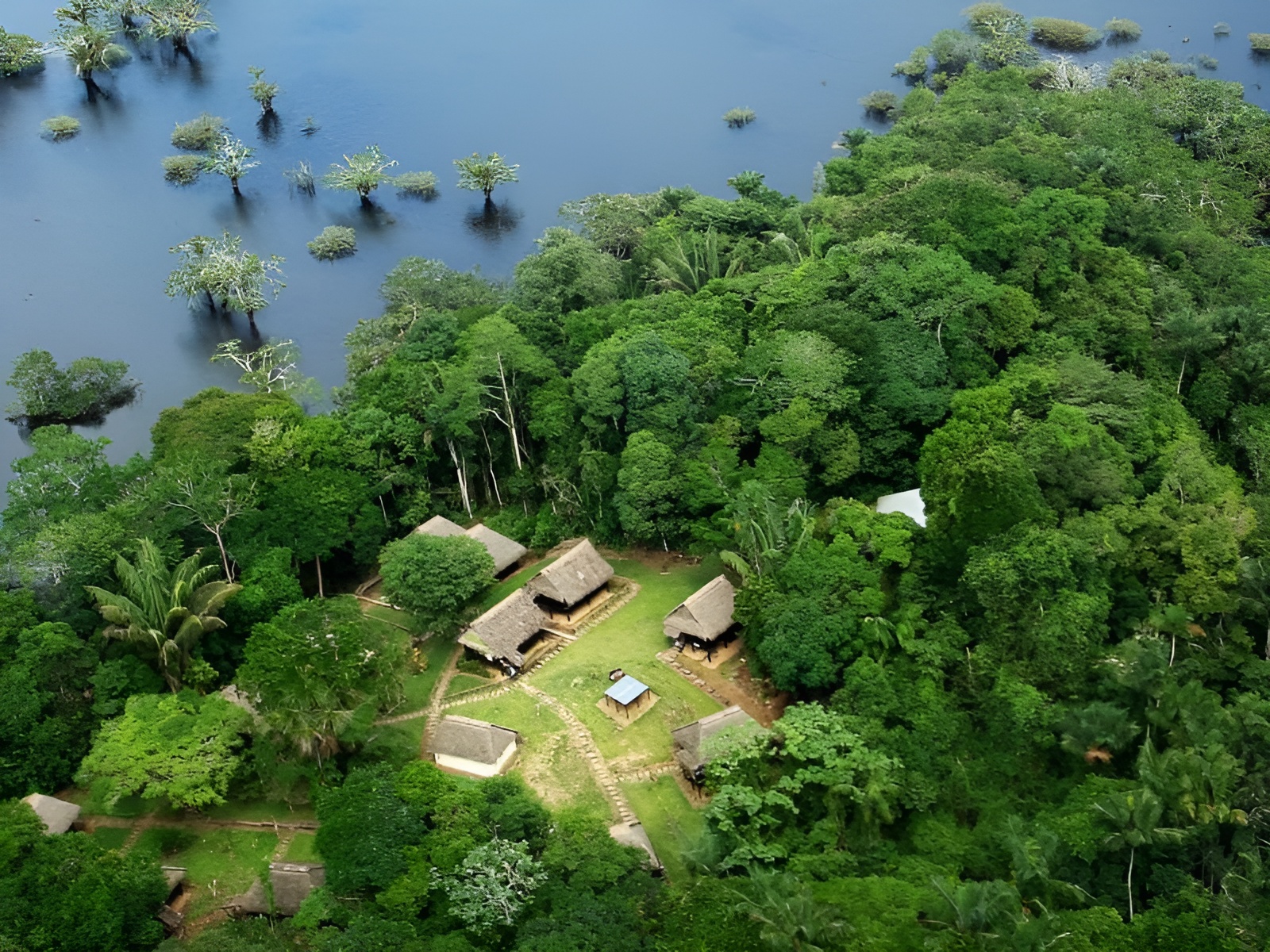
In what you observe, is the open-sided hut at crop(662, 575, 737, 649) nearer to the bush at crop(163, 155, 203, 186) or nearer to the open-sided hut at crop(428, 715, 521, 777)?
the open-sided hut at crop(428, 715, 521, 777)

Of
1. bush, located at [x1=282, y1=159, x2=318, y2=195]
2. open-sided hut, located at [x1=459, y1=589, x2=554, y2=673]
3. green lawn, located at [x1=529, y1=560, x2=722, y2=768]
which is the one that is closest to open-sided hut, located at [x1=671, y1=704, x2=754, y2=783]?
green lawn, located at [x1=529, y1=560, x2=722, y2=768]

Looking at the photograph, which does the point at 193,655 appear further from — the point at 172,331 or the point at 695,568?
the point at 172,331

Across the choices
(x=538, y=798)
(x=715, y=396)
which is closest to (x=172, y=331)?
(x=715, y=396)

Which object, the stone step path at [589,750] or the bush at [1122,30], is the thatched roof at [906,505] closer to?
the stone step path at [589,750]

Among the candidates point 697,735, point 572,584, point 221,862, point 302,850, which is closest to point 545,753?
point 697,735

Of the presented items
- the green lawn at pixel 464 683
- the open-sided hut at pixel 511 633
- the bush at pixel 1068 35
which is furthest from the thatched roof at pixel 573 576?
the bush at pixel 1068 35

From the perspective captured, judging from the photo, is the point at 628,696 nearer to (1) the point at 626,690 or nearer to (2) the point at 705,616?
(1) the point at 626,690

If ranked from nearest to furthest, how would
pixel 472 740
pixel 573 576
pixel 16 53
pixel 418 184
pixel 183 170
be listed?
pixel 472 740 → pixel 573 576 → pixel 418 184 → pixel 183 170 → pixel 16 53

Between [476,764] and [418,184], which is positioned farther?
[418,184]
